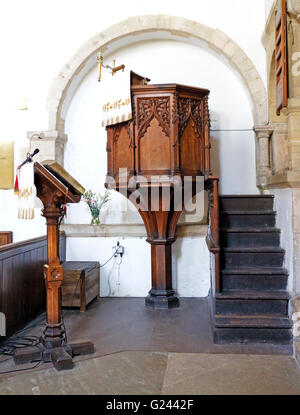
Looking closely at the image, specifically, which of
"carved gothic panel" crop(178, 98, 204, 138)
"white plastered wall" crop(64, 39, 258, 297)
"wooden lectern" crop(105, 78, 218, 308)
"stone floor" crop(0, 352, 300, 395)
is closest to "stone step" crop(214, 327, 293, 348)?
"stone floor" crop(0, 352, 300, 395)

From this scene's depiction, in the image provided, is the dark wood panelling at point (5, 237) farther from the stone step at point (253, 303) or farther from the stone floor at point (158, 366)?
the stone step at point (253, 303)

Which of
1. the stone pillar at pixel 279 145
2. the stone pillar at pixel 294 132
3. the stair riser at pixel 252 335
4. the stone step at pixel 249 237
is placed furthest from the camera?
the stone pillar at pixel 279 145

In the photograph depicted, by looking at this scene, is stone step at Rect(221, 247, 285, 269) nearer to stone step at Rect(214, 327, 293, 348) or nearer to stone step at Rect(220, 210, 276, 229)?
stone step at Rect(220, 210, 276, 229)

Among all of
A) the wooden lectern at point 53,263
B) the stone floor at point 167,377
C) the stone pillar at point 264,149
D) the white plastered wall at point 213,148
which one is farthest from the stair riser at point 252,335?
the stone pillar at point 264,149

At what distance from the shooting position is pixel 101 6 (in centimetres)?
528

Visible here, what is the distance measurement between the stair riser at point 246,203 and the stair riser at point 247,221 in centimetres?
19

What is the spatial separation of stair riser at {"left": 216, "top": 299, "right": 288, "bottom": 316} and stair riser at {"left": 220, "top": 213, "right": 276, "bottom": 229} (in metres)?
0.93

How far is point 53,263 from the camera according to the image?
10.4 feet

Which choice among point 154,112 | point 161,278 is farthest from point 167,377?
point 154,112

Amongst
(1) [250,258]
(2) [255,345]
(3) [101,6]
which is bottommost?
(2) [255,345]

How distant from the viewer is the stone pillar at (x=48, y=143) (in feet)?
17.1

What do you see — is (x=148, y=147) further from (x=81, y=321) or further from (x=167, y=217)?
(x=81, y=321)

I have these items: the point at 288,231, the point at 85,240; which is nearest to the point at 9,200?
the point at 85,240

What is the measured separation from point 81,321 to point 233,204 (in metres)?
2.02
